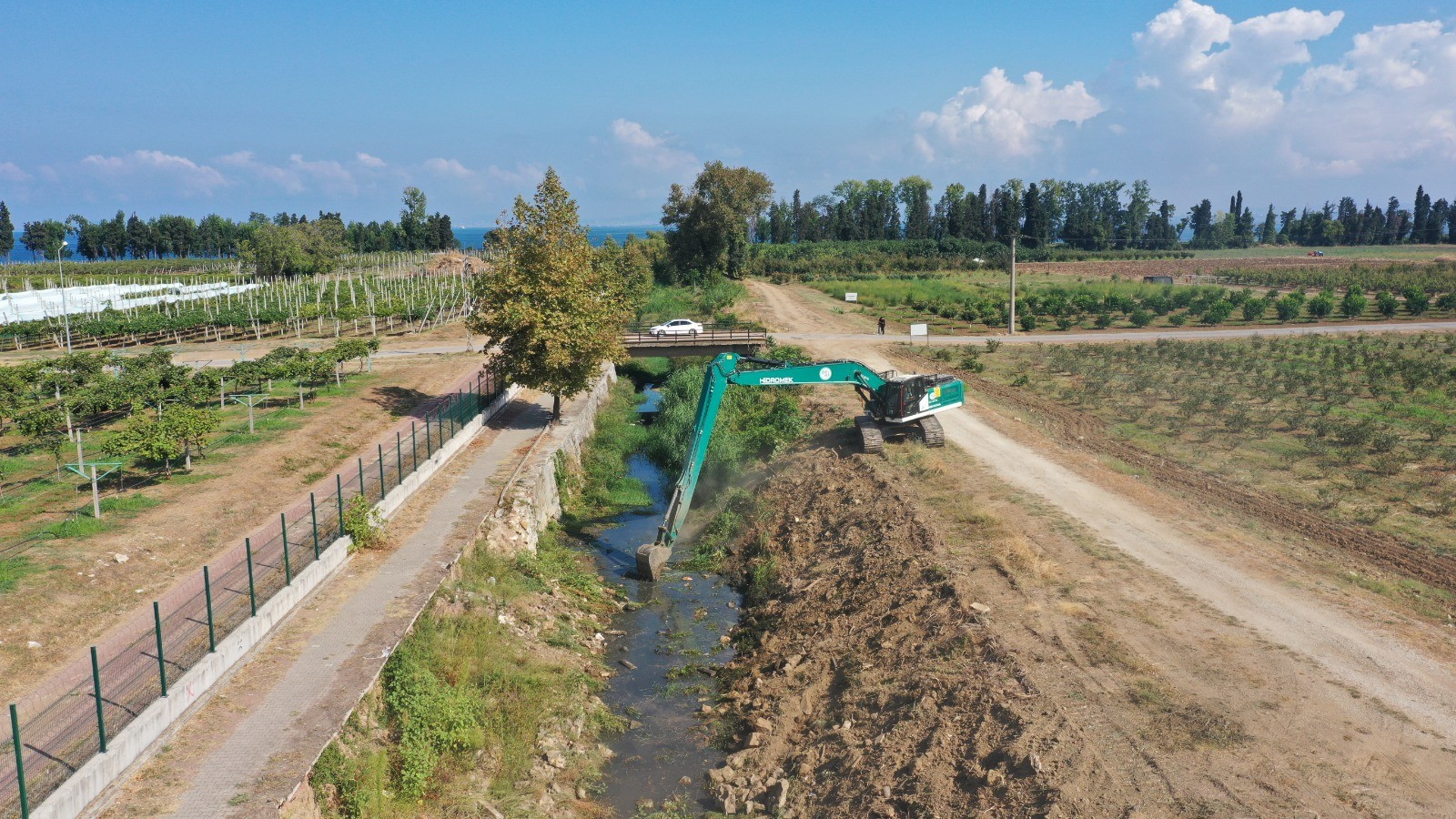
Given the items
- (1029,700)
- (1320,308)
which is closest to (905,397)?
(1029,700)

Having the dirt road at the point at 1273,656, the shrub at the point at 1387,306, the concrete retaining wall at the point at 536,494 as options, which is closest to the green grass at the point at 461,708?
the concrete retaining wall at the point at 536,494

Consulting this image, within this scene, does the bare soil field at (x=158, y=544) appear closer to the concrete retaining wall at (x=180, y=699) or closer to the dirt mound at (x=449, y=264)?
the concrete retaining wall at (x=180, y=699)

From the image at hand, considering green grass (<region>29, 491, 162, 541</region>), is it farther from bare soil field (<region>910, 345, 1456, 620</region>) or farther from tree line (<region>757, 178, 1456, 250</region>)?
tree line (<region>757, 178, 1456, 250</region>)

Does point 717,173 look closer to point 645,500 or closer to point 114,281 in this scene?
point 645,500

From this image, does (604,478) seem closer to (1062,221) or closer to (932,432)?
(932,432)

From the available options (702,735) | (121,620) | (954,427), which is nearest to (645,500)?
(954,427)

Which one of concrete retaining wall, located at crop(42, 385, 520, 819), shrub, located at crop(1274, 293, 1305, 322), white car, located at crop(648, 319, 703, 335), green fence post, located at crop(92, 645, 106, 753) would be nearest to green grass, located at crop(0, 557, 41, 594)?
concrete retaining wall, located at crop(42, 385, 520, 819)

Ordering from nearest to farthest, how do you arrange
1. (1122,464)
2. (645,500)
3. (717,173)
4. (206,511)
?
(206,511) → (1122,464) → (645,500) → (717,173)
